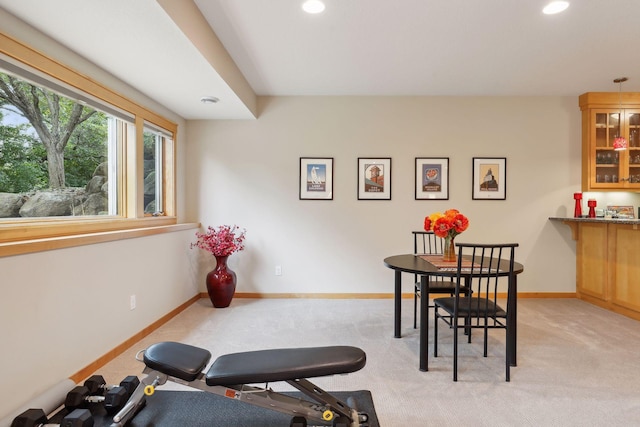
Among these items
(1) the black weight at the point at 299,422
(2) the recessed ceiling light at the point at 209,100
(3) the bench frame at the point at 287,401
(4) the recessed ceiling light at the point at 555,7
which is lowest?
(1) the black weight at the point at 299,422

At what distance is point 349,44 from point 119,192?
2.59 metres

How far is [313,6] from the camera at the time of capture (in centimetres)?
246

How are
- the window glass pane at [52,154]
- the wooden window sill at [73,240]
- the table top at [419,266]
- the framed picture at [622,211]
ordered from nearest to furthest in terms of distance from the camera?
the wooden window sill at [73,240] → the window glass pane at [52,154] → the table top at [419,266] → the framed picture at [622,211]

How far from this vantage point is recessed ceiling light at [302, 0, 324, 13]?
2420 mm

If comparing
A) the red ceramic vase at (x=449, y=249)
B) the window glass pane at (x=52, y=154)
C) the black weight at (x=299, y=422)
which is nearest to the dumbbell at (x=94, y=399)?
the black weight at (x=299, y=422)

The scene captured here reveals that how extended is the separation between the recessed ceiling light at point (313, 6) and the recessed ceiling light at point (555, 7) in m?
1.65

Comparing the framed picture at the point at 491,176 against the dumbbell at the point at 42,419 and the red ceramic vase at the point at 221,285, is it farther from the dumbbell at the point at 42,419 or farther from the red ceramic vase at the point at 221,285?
the dumbbell at the point at 42,419

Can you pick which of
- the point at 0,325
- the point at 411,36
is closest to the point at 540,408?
the point at 411,36

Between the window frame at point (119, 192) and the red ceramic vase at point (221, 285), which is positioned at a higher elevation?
the window frame at point (119, 192)

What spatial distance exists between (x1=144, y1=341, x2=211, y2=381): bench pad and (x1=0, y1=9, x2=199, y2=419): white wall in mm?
760

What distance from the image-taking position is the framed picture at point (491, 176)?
4.41 meters

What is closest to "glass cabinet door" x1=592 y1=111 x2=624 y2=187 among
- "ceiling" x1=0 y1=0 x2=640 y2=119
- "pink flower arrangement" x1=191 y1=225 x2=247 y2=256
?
"ceiling" x1=0 y1=0 x2=640 y2=119

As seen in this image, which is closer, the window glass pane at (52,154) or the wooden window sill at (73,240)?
the wooden window sill at (73,240)

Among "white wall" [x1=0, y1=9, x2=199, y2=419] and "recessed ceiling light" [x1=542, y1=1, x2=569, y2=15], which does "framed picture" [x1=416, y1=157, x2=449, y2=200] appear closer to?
"recessed ceiling light" [x1=542, y1=1, x2=569, y2=15]
